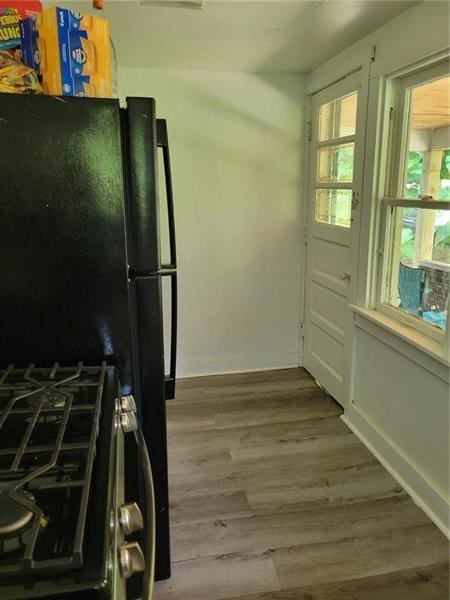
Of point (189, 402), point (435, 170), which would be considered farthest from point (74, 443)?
point (189, 402)

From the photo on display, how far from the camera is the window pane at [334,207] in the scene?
282 centimetres

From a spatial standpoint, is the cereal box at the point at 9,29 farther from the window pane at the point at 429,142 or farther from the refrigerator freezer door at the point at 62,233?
the window pane at the point at 429,142

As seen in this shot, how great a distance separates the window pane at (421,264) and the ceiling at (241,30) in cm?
A: 98

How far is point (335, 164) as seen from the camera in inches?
117

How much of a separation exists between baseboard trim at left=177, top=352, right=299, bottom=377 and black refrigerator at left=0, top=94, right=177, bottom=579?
7.24 feet

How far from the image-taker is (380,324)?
7.74ft

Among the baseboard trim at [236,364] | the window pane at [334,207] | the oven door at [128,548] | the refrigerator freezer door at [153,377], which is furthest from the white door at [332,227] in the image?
the oven door at [128,548]

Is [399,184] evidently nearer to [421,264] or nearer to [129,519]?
[421,264]

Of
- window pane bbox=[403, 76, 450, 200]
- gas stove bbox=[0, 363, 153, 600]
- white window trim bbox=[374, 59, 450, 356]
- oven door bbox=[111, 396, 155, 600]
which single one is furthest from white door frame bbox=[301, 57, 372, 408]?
oven door bbox=[111, 396, 155, 600]

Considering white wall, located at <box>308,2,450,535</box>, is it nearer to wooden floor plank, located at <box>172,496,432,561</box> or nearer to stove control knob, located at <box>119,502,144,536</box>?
wooden floor plank, located at <box>172,496,432,561</box>

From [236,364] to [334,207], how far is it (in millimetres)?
1464

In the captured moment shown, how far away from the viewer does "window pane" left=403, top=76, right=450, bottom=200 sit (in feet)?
6.55

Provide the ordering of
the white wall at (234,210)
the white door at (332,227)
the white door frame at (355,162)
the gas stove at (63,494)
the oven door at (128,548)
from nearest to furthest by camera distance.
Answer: the gas stove at (63,494)
the oven door at (128,548)
the white door frame at (355,162)
the white door at (332,227)
the white wall at (234,210)

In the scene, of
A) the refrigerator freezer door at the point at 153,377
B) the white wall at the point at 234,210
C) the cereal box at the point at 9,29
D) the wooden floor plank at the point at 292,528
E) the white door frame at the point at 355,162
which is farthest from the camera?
the white wall at the point at 234,210
